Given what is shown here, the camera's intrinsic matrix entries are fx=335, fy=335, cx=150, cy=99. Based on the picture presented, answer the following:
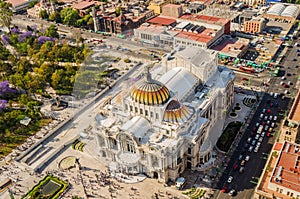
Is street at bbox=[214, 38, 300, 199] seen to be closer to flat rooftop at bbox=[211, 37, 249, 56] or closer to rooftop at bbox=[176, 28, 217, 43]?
flat rooftop at bbox=[211, 37, 249, 56]

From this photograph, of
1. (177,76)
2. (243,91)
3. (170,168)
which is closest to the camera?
(170,168)

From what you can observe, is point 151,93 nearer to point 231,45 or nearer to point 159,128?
point 159,128

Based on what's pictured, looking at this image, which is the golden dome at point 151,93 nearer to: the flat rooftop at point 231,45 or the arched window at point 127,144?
the arched window at point 127,144

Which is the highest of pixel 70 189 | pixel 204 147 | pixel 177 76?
pixel 177 76

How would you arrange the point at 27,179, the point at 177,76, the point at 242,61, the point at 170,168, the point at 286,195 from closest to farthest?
1. the point at 286,195
2. the point at 170,168
3. the point at 27,179
4. the point at 177,76
5. the point at 242,61

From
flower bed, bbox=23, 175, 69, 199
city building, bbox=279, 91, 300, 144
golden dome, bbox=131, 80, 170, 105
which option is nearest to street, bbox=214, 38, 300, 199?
city building, bbox=279, 91, 300, 144

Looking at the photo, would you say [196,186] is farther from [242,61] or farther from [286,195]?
[242,61]

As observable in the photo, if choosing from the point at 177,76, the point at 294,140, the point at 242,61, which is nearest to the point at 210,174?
the point at 294,140

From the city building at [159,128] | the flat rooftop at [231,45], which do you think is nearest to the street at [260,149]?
the city building at [159,128]
